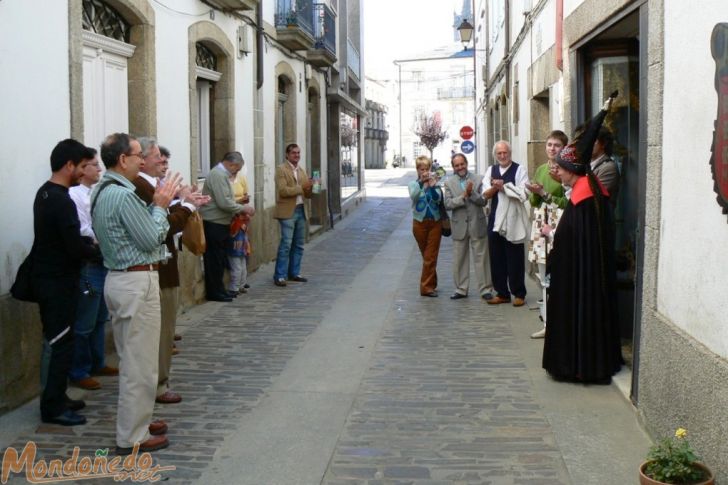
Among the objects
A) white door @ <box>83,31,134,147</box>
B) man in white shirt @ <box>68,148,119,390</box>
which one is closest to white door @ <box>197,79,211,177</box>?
white door @ <box>83,31,134,147</box>

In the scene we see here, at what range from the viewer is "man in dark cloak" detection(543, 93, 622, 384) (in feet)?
20.7

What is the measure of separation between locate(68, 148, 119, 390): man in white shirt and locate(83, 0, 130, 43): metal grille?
Answer: 225 centimetres

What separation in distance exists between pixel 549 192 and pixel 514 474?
3.82m

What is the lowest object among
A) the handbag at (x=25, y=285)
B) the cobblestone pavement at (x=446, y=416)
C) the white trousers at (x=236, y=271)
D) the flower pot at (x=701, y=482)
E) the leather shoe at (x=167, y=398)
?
the cobblestone pavement at (x=446, y=416)

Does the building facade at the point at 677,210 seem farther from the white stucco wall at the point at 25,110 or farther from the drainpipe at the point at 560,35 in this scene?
the white stucco wall at the point at 25,110

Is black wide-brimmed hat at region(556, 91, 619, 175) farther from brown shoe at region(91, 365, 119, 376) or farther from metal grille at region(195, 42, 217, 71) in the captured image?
metal grille at region(195, 42, 217, 71)

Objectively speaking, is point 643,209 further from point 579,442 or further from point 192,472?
point 192,472

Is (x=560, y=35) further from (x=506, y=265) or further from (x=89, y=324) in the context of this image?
(x=89, y=324)

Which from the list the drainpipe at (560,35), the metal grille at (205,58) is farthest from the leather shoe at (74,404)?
the metal grille at (205,58)

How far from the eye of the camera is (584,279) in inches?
249

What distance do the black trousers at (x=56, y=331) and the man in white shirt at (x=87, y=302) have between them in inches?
22.2

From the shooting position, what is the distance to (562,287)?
6.41m

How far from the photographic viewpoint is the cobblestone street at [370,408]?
4.79m

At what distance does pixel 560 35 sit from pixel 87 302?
546 cm
